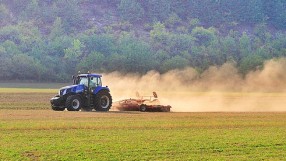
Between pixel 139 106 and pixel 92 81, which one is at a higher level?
pixel 92 81

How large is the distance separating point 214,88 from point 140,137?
192 feet

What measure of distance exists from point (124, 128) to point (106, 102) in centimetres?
1460

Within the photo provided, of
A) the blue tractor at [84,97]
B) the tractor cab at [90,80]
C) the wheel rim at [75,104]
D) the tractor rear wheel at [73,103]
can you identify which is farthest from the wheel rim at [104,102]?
the wheel rim at [75,104]

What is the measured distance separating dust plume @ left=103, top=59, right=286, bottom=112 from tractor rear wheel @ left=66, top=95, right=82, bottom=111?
23.4ft

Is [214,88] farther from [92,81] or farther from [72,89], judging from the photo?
[72,89]

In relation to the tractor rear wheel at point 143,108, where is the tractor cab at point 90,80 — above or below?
above

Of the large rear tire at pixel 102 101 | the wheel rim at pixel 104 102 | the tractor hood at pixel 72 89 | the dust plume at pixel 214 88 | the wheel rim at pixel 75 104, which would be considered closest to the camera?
the wheel rim at pixel 75 104

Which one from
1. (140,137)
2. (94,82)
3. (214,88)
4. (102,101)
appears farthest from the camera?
(214,88)

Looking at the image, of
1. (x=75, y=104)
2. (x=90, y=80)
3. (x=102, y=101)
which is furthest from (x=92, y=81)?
(x=75, y=104)

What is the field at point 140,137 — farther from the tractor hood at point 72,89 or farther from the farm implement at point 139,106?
the farm implement at point 139,106

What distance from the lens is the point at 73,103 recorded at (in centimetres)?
5103

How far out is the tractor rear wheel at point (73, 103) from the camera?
50625 mm

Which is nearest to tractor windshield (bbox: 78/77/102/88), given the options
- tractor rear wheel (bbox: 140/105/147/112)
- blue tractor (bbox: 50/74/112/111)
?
blue tractor (bbox: 50/74/112/111)

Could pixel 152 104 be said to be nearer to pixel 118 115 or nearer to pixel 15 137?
pixel 118 115
